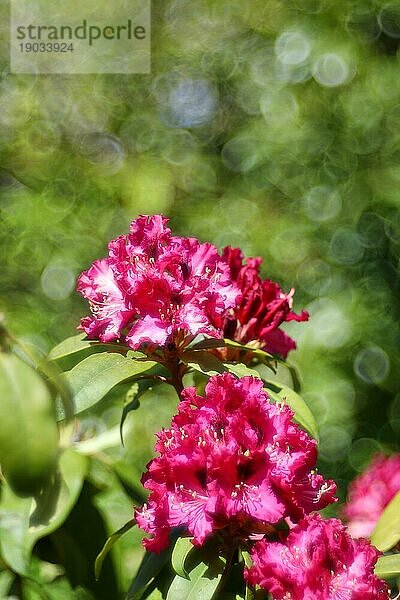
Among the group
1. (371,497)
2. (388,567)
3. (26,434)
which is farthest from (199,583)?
(371,497)

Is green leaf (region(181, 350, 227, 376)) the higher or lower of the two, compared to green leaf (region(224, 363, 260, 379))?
higher

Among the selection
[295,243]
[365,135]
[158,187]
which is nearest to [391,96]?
[365,135]

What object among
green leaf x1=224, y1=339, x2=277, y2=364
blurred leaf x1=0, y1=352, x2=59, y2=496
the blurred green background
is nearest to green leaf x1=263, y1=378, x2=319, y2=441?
green leaf x1=224, y1=339, x2=277, y2=364

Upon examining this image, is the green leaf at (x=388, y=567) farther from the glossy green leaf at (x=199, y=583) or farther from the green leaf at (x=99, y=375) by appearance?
the green leaf at (x=99, y=375)

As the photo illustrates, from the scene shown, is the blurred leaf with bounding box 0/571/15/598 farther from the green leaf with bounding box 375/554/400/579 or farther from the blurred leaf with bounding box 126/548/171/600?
the green leaf with bounding box 375/554/400/579

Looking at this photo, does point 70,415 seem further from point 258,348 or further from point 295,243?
point 295,243

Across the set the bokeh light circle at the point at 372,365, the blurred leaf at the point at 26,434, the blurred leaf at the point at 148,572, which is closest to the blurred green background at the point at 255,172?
the bokeh light circle at the point at 372,365

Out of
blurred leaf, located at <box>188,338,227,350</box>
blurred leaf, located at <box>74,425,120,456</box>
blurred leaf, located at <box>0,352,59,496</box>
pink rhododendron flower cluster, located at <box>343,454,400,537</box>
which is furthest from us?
pink rhododendron flower cluster, located at <box>343,454,400,537</box>
